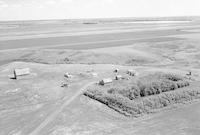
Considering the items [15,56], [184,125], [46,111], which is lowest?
[184,125]

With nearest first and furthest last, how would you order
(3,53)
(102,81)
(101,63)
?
(102,81), (101,63), (3,53)

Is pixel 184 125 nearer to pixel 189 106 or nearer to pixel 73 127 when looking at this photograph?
pixel 189 106

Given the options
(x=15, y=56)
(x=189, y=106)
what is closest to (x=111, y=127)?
(x=189, y=106)

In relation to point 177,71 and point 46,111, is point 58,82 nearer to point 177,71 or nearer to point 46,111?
point 46,111

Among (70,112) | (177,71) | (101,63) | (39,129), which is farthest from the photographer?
(101,63)

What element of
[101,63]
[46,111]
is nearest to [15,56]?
[101,63]

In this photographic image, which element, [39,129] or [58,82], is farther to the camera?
[58,82]

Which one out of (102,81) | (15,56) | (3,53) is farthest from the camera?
(3,53)

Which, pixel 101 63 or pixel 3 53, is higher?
pixel 3 53

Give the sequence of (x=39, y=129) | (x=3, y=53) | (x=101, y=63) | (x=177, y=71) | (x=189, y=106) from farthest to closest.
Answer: (x=3, y=53) → (x=101, y=63) → (x=177, y=71) → (x=189, y=106) → (x=39, y=129)
